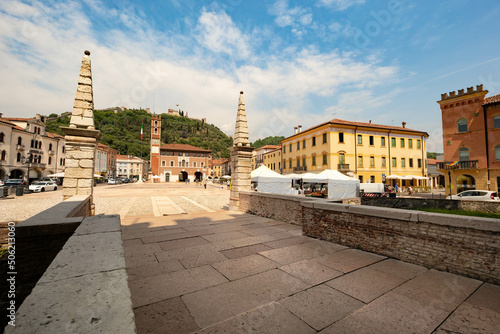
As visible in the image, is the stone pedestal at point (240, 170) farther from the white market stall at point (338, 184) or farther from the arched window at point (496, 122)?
the arched window at point (496, 122)

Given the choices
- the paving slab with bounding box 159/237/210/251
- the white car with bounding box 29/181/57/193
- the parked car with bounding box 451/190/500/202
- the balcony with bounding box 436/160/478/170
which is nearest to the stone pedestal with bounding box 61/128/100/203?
the paving slab with bounding box 159/237/210/251

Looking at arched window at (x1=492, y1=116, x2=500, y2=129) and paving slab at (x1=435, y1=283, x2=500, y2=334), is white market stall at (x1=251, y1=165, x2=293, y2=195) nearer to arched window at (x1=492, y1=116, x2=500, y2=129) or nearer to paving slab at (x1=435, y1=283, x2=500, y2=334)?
paving slab at (x1=435, y1=283, x2=500, y2=334)

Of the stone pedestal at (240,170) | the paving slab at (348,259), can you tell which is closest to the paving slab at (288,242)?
the paving slab at (348,259)

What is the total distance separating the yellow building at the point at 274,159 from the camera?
47.7m

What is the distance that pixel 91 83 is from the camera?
22.9ft

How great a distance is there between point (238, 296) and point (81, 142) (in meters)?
6.67

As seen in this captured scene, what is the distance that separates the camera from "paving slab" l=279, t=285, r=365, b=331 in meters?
2.40

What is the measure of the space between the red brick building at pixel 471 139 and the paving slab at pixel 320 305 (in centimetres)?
2853

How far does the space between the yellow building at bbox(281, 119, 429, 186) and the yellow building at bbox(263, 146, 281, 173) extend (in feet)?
36.0

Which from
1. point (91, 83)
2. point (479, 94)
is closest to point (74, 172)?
point (91, 83)

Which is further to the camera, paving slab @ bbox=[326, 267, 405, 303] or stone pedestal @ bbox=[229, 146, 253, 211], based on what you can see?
stone pedestal @ bbox=[229, 146, 253, 211]

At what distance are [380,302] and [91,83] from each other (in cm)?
907

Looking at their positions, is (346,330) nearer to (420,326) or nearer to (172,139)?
(420,326)

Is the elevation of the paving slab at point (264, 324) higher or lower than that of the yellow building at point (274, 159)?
lower
